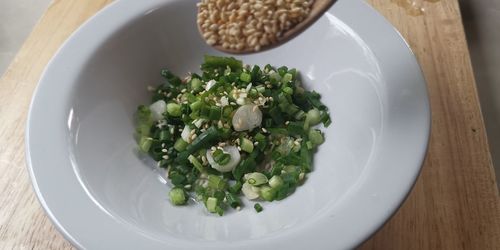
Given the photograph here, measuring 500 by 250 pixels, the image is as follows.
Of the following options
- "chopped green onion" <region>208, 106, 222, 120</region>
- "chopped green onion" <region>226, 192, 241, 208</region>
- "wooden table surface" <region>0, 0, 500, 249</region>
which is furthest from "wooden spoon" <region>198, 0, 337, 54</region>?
"wooden table surface" <region>0, 0, 500, 249</region>

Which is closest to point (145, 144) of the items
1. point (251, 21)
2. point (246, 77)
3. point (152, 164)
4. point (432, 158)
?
point (152, 164)

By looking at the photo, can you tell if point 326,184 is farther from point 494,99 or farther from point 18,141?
point 494,99

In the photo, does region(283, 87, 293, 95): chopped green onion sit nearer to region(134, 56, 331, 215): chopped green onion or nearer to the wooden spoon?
region(134, 56, 331, 215): chopped green onion

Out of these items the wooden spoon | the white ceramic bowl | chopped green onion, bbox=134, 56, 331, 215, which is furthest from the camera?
chopped green onion, bbox=134, 56, 331, 215

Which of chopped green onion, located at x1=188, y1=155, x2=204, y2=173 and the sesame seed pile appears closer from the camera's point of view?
the sesame seed pile

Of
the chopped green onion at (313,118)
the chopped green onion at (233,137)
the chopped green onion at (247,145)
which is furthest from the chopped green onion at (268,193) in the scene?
the chopped green onion at (313,118)

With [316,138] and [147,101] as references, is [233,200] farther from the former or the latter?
[147,101]

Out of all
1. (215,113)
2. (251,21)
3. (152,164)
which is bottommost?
(152,164)

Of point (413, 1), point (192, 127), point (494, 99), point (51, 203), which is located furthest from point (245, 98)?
point (494, 99)
